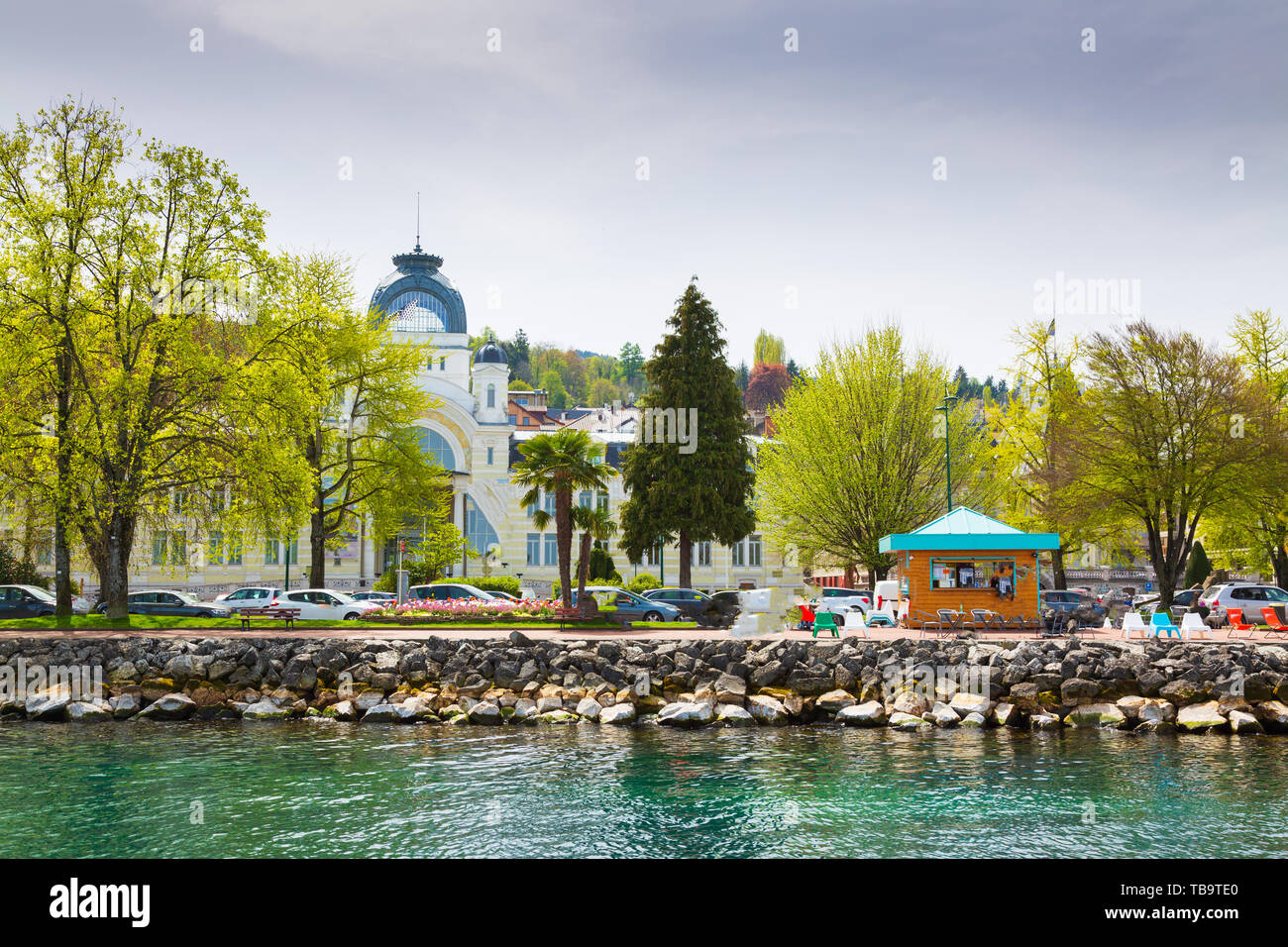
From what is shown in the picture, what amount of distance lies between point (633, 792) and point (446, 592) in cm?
2332

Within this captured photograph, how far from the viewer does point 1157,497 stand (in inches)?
1436

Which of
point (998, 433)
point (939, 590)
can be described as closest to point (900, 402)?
point (998, 433)

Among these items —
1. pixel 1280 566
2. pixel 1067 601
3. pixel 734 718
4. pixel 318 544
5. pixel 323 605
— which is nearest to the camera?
pixel 734 718

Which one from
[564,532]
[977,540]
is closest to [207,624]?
[564,532]

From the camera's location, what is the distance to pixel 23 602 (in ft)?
115

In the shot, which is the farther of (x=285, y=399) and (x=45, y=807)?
(x=285, y=399)

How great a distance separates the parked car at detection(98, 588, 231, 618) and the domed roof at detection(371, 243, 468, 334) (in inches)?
1456

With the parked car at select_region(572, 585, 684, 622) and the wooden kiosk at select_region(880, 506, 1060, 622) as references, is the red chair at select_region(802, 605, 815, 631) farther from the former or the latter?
the parked car at select_region(572, 585, 684, 622)

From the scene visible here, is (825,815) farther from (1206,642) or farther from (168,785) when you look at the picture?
(1206,642)

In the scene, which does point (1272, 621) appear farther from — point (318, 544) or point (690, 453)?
point (318, 544)

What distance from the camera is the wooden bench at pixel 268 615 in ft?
103

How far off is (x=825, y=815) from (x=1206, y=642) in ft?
53.3
